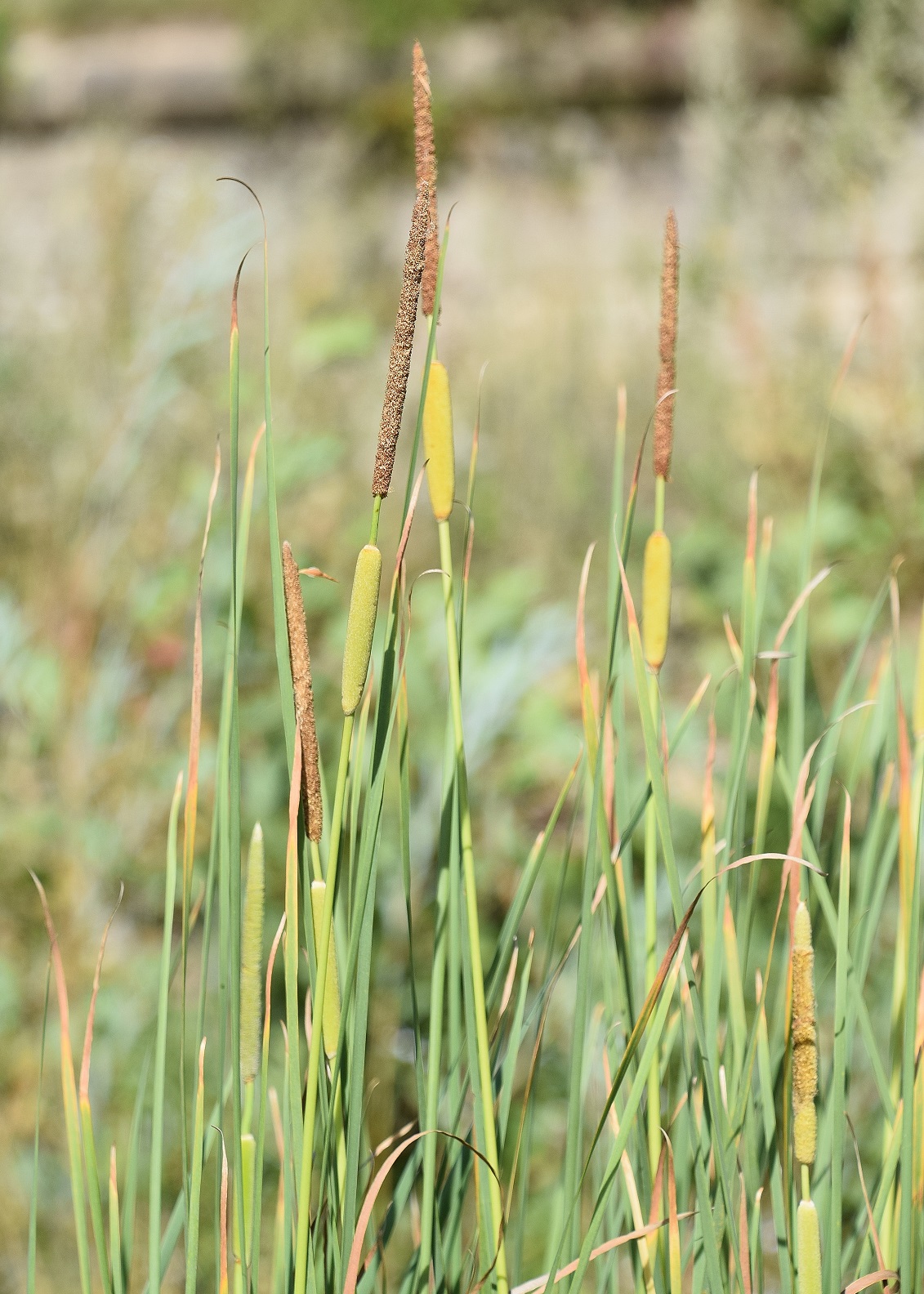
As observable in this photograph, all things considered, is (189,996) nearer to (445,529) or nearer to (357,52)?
(445,529)

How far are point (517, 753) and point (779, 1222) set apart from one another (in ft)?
3.44

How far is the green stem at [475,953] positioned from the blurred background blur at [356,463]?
59 cm

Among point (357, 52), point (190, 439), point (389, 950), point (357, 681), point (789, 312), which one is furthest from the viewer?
point (357, 52)

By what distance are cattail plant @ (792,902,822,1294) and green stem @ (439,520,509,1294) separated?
0.38 feet

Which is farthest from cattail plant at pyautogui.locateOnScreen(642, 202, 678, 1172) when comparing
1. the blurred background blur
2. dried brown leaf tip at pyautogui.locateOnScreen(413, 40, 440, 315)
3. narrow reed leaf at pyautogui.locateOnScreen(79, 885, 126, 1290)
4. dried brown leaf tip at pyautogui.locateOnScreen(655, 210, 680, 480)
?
the blurred background blur

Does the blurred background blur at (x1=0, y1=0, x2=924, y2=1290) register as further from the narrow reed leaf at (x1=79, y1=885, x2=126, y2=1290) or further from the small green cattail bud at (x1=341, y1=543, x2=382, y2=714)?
the small green cattail bud at (x1=341, y1=543, x2=382, y2=714)

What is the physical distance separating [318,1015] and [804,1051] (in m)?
0.18

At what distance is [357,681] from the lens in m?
0.38

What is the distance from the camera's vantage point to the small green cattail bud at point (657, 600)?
0.50m

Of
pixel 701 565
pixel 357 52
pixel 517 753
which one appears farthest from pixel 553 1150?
pixel 357 52

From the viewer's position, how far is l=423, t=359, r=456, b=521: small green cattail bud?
0.43 meters

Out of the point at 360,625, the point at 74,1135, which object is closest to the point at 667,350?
the point at 360,625

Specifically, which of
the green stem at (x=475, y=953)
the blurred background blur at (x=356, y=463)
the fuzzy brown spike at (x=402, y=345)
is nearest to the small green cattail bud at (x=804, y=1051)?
the green stem at (x=475, y=953)

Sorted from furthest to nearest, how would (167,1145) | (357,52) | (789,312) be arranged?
(357,52), (789,312), (167,1145)
